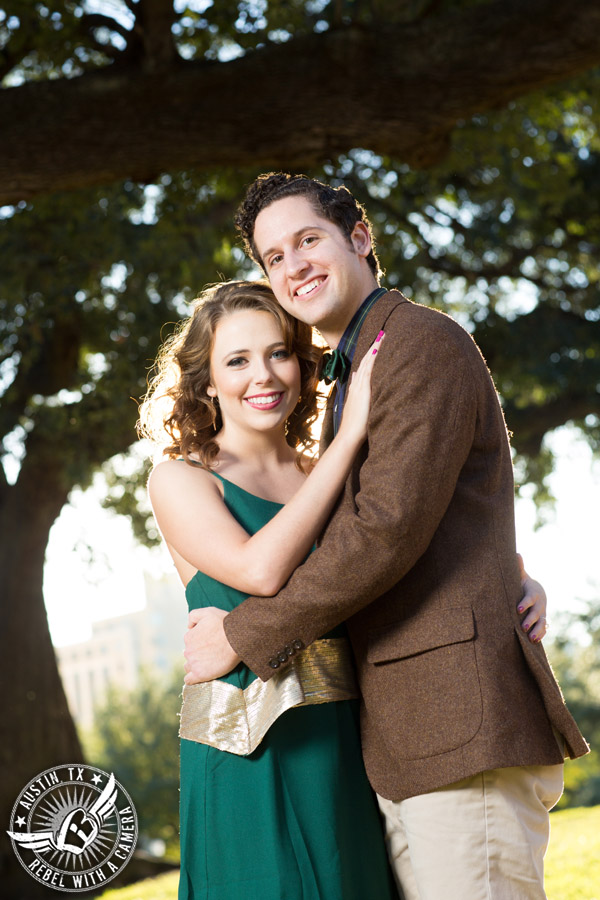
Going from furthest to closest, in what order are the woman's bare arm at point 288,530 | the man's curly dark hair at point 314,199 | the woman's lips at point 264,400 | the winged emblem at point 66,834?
the winged emblem at point 66,834
the woman's lips at point 264,400
the man's curly dark hair at point 314,199
the woman's bare arm at point 288,530

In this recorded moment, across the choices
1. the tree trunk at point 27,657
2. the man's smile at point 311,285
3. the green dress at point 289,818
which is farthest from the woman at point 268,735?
the tree trunk at point 27,657

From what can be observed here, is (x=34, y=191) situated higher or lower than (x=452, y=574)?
higher

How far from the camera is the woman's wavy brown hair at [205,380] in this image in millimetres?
2934

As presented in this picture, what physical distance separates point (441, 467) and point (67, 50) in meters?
6.36

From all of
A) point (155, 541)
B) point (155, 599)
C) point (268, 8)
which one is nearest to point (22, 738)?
point (155, 541)

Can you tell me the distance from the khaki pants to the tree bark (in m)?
4.03

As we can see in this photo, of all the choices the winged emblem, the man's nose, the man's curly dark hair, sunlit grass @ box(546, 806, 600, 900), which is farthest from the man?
the winged emblem

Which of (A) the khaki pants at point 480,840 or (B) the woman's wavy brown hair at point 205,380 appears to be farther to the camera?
(B) the woman's wavy brown hair at point 205,380

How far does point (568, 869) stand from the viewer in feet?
21.5

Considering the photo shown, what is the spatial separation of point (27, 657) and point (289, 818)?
8974 mm

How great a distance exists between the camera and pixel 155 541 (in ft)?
36.5

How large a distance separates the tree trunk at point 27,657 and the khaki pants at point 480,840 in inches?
341

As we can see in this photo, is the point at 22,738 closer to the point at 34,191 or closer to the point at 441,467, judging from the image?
the point at 34,191

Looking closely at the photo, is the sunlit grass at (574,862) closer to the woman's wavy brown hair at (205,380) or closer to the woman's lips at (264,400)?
the woman's wavy brown hair at (205,380)
